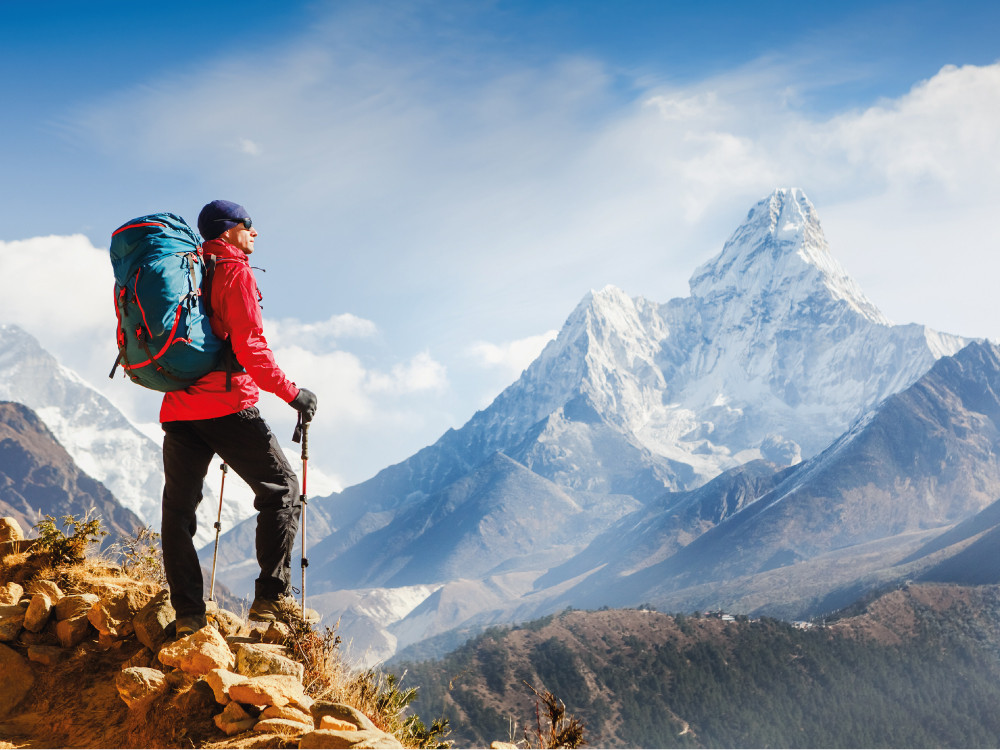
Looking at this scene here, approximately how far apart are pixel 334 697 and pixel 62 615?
296 centimetres

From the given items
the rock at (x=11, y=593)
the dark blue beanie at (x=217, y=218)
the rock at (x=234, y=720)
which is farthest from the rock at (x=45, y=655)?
the dark blue beanie at (x=217, y=218)

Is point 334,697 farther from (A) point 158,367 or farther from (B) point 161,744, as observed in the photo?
(A) point 158,367

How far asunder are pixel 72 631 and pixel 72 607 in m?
0.28

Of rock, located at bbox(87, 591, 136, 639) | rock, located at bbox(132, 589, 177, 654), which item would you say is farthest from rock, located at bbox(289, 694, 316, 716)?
rock, located at bbox(87, 591, 136, 639)

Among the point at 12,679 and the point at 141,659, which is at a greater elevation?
the point at 12,679

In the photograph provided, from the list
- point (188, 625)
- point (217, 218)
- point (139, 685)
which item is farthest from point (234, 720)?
point (217, 218)

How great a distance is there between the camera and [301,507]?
6.89 meters

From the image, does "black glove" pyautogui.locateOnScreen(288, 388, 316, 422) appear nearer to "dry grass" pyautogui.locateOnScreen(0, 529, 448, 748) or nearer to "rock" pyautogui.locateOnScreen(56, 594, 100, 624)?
"dry grass" pyautogui.locateOnScreen(0, 529, 448, 748)

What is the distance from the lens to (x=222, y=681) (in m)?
5.66

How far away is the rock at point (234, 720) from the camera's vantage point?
5.48m

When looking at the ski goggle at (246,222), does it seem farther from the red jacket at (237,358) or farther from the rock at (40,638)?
the rock at (40,638)

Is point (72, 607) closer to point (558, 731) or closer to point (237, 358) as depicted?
point (237, 358)

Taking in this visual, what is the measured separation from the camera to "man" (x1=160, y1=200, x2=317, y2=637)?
637 cm

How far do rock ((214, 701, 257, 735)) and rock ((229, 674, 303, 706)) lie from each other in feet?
0.20
